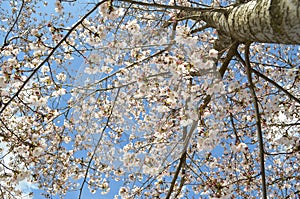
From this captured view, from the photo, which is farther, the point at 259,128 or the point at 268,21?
the point at 259,128

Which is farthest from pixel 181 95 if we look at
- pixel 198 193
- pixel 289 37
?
pixel 198 193

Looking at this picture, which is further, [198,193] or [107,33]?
[198,193]

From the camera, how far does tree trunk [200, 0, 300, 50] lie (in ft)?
4.08

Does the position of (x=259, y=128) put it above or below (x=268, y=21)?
above

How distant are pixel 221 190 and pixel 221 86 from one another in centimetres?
102

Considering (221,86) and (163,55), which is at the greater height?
(163,55)

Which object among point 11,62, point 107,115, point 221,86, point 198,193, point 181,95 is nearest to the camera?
point 221,86

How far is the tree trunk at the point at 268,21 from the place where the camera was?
124cm

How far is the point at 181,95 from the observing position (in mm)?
2693

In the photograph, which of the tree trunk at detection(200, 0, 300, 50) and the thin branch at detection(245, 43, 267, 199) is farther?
the thin branch at detection(245, 43, 267, 199)

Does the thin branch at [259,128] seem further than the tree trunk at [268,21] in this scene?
Yes

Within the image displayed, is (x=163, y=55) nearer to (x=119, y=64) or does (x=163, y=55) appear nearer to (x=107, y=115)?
(x=119, y=64)

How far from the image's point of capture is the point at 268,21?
1.40 m

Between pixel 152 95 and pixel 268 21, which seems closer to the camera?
pixel 268 21
